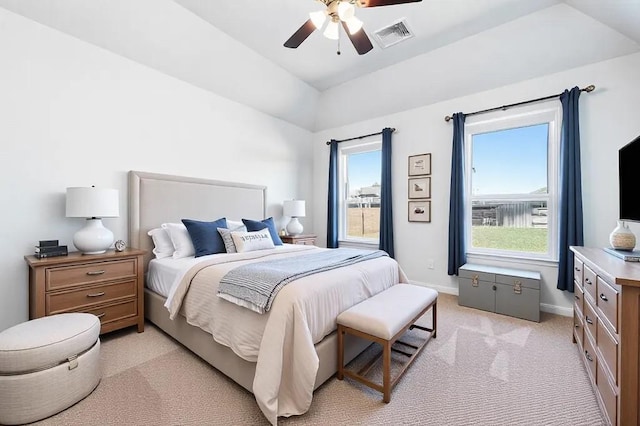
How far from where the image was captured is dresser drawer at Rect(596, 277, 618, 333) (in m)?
1.35

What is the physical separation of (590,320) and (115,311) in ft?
12.4

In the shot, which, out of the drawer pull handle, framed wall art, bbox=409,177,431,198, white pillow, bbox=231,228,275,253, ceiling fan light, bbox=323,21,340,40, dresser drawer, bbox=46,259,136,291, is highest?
ceiling fan light, bbox=323,21,340,40

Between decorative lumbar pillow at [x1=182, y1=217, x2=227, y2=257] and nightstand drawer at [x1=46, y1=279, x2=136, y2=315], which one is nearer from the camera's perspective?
nightstand drawer at [x1=46, y1=279, x2=136, y2=315]

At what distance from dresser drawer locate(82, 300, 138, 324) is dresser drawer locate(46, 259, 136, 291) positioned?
0.25m

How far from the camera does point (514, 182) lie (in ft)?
11.7

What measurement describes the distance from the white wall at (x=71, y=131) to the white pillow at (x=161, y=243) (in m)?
0.35

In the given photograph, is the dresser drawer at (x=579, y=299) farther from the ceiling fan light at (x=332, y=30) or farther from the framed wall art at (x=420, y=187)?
the ceiling fan light at (x=332, y=30)

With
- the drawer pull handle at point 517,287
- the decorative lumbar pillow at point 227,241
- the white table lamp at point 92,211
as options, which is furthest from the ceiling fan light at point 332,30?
the drawer pull handle at point 517,287


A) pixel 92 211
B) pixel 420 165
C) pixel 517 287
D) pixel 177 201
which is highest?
pixel 420 165

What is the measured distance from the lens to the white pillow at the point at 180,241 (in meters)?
2.94

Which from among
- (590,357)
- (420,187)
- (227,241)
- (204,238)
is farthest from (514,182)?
(204,238)

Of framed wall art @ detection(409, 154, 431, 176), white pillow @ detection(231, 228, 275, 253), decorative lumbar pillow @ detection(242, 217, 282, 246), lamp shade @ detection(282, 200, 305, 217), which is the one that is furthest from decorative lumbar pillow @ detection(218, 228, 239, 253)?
framed wall art @ detection(409, 154, 431, 176)

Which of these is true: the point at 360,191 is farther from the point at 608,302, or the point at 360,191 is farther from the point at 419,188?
the point at 608,302

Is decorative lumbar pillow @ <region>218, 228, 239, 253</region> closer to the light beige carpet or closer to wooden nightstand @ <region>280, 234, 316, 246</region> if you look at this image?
the light beige carpet
